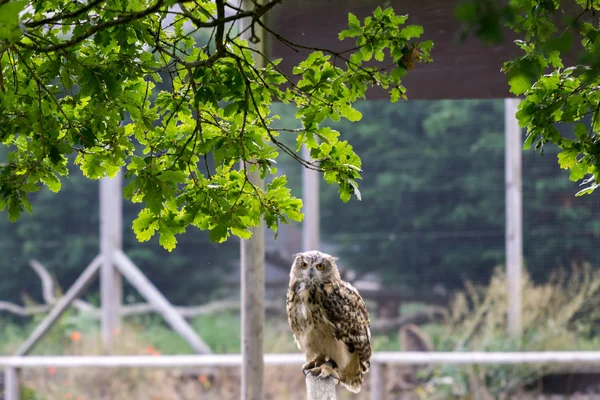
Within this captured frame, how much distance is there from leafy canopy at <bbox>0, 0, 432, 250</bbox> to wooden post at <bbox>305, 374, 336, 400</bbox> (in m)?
0.84

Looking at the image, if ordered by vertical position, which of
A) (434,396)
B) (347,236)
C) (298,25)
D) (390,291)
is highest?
(298,25)

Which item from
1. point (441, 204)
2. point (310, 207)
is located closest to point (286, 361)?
point (310, 207)

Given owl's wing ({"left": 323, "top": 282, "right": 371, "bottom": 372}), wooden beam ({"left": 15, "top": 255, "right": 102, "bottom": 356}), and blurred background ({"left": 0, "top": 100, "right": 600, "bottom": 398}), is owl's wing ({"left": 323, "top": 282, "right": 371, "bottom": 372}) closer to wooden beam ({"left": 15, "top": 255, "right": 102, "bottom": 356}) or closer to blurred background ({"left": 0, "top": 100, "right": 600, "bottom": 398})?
blurred background ({"left": 0, "top": 100, "right": 600, "bottom": 398})

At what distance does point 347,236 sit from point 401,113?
704 millimetres

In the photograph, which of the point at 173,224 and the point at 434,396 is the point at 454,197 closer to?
the point at 434,396

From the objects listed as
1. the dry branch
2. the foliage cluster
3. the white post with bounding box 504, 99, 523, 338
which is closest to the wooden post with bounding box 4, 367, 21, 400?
the dry branch

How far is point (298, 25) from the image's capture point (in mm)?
2512

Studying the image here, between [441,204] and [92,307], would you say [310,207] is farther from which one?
[92,307]

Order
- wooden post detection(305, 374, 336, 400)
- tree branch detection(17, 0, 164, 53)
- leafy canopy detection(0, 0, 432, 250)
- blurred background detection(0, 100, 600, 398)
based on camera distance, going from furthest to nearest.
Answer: blurred background detection(0, 100, 600, 398) → wooden post detection(305, 374, 336, 400) → leafy canopy detection(0, 0, 432, 250) → tree branch detection(17, 0, 164, 53)

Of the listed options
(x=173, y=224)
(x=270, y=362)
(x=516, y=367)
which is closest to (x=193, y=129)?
(x=173, y=224)

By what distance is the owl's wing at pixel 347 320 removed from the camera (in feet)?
8.77

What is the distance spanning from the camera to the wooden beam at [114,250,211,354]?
404 cm

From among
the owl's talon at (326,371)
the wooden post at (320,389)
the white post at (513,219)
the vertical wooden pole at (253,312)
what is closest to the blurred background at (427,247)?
the white post at (513,219)

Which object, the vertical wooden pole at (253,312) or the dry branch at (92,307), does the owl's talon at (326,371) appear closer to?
the vertical wooden pole at (253,312)
